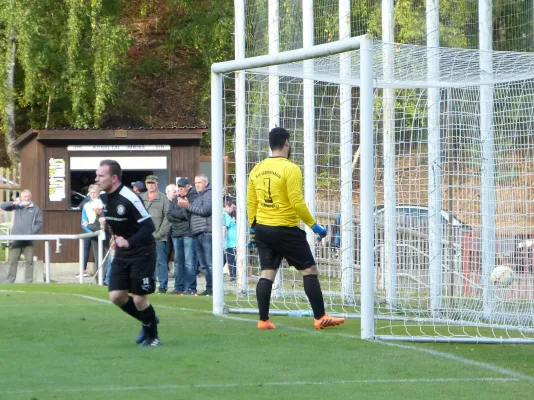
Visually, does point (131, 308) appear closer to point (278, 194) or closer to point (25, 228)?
point (278, 194)

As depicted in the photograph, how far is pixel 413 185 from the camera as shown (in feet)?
45.7

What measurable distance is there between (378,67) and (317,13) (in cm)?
Answer: 384

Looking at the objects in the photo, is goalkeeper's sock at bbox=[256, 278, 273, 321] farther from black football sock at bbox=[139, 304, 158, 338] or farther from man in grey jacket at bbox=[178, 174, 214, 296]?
man in grey jacket at bbox=[178, 174, 214, 296]

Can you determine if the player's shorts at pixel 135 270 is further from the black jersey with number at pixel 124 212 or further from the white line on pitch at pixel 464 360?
the white line on pitch at pixel 464 360

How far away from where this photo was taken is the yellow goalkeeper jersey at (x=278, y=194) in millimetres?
10953

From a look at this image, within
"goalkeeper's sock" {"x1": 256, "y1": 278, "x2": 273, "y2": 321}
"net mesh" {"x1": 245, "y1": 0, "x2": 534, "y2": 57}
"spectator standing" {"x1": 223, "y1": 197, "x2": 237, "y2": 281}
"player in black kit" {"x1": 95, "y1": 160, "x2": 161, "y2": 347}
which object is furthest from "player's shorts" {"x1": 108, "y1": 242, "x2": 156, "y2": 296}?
"spectator standing" {"x1": 223, "y1": 197, "x2": 237, "y2": 281}

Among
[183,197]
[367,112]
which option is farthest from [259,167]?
[183,197]

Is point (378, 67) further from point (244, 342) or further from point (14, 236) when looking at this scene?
point (14, 236)

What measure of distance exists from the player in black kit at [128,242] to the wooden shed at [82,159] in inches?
593

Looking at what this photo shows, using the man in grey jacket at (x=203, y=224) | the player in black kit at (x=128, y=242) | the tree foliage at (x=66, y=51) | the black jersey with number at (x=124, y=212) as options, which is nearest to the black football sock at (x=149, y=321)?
the player in black kit at (x=128, y=242)

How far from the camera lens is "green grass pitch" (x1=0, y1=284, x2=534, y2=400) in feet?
24.9

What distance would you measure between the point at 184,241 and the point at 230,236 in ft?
3.18

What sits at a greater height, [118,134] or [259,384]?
[118,134]

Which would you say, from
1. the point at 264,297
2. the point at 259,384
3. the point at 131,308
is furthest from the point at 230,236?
the point at 259,384
